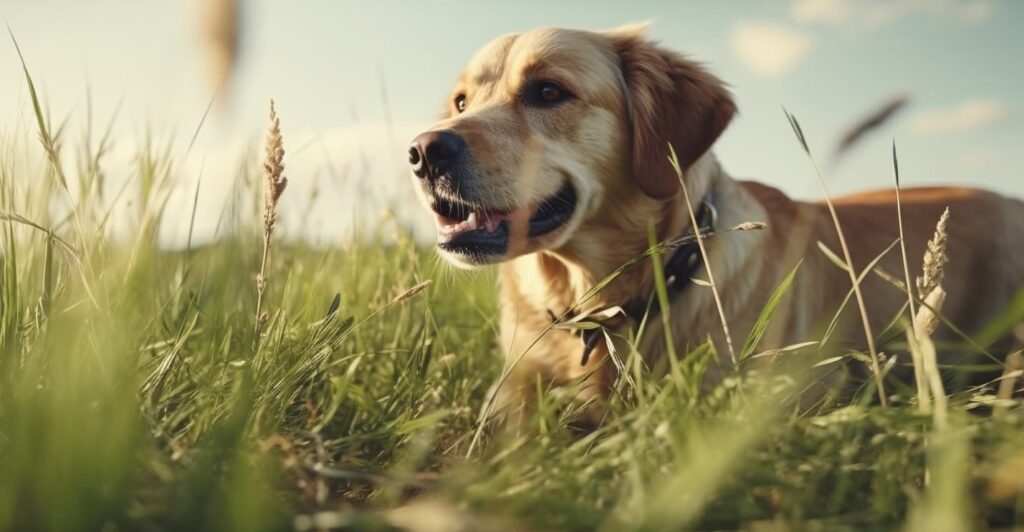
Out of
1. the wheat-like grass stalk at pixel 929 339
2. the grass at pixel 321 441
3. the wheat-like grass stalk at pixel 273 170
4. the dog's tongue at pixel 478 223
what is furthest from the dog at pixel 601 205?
the wheat-like grass stalk at pixel 929 339

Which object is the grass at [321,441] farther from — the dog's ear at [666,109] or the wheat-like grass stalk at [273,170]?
the dog's ear at [666,109]

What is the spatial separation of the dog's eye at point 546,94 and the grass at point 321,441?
111 cm

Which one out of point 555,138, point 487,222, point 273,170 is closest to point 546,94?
point 555,138

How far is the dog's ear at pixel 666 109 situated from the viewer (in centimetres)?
279

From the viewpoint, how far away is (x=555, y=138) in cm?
281

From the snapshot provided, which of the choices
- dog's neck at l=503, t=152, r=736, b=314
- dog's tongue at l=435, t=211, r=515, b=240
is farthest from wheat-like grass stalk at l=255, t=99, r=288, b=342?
dog's neck at l=503, t=152, r=736, b=314

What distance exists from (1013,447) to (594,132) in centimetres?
187

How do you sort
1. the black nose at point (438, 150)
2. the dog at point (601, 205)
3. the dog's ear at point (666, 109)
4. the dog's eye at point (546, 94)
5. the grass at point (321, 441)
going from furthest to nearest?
the dog's eye at point (546, 94) → the dog's ear at point (666, 109) → the dog at point (601, 205) → the black nose at point (438, 150) → the grass at point (321, 441)

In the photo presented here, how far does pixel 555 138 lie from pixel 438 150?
49 centimetres

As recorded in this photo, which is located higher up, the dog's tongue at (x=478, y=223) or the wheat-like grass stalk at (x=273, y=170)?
the wheat-like grass stalk at (x=273, y=170)

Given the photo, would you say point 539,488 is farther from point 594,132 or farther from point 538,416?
point 594,132

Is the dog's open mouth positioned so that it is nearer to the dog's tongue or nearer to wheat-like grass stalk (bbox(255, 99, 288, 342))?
the dog's tongue

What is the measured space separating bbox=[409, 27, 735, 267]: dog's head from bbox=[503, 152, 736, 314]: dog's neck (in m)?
0.04

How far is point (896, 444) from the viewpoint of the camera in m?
1.35
